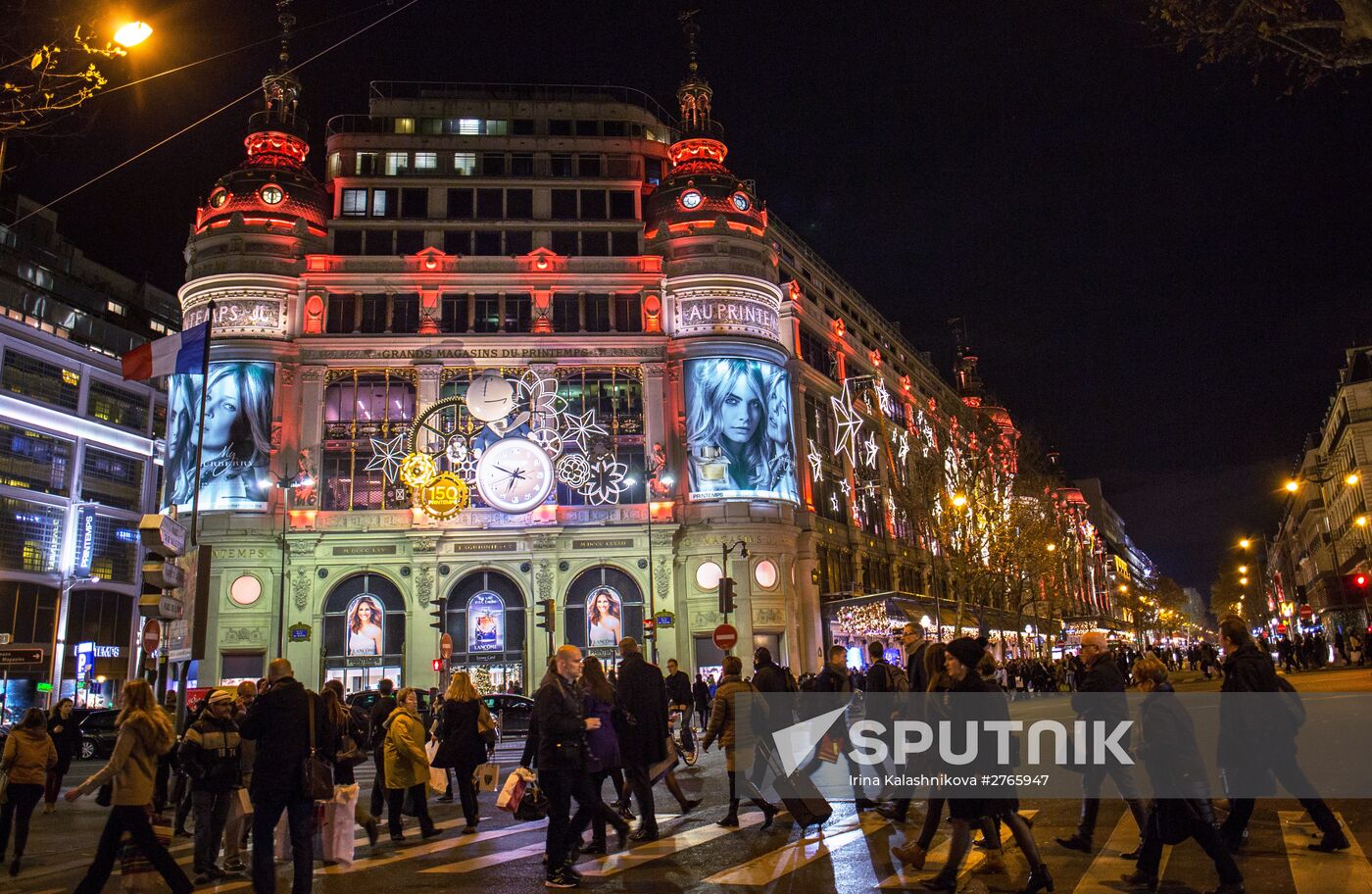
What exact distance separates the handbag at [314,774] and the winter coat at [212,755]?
5.79 feet

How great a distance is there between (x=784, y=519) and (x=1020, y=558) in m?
12.3

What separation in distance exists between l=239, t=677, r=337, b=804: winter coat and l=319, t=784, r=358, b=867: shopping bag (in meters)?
1.88

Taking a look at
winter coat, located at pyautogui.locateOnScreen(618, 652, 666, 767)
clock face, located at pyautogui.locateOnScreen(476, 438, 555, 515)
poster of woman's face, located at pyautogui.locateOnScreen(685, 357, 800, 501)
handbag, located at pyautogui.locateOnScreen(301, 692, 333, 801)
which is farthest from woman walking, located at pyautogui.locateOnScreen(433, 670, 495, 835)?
poster of woman's face, located at pyautogui.locateOnScreen(685, 357, 800, 501)

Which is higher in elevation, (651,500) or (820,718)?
(651,500)

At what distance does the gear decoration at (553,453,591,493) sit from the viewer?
41.9 m

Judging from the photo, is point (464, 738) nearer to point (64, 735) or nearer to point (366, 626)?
point (64, 735)

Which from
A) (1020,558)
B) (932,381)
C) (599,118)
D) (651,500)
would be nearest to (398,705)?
(651,500)

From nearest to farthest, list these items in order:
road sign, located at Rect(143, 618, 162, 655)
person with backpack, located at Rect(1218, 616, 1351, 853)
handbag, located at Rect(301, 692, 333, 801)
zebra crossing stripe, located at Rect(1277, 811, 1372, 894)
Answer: zebra crossing stripe, located at Rect(1277, 811, 1372, 894) → handbag, located at Rect(301, 692, 333, 801) → person with backpack, located at Rect(1218, 616, 1351, 853) → road sign, located at Rect(143, 618, 162, 655)

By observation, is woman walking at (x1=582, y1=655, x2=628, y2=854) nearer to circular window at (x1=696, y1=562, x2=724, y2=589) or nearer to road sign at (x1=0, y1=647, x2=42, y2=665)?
circular window at (x1=696, y1=562, x2=724, y2=589)

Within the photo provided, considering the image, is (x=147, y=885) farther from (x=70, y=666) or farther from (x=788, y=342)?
(x=70, y=666)

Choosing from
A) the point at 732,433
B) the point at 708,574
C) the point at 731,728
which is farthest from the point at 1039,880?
the point at 732,433

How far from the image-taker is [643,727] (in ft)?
36.3

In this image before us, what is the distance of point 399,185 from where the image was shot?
159ft

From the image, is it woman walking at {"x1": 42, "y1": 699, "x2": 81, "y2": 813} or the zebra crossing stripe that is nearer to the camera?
the zebra crossing stripe
